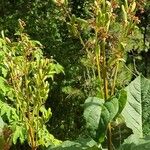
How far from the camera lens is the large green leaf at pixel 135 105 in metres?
1.43

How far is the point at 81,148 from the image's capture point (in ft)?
4.09

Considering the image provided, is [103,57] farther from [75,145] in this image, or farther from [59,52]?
[59,52]

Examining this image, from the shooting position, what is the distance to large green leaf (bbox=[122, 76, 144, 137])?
1.43 meters

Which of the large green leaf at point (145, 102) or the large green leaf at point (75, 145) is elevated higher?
the large green leaf at point (145, 102)

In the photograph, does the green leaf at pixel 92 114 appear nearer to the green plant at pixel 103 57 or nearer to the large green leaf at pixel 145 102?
the green plant at pixel 103 57

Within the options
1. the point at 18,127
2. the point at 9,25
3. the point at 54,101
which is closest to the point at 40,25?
the point at 9,25

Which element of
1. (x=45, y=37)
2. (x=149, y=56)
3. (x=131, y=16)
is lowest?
(x=149, y=56)

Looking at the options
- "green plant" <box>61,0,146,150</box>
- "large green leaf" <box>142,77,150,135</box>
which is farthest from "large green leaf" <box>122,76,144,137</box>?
"green plant" <box>61,0,146,150</box>

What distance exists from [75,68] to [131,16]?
630cm

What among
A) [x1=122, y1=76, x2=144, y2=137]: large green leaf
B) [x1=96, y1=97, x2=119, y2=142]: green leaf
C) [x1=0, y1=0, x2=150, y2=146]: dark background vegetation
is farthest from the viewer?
[x1=0, y1=0, x2=150, y2=146]: dark background vegetation

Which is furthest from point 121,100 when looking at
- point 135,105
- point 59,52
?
point 59,52

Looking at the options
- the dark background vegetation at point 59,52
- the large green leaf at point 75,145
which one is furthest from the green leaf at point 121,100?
the dark background vegetation at point 59,52

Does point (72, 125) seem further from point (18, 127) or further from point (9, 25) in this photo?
point (18, 127)

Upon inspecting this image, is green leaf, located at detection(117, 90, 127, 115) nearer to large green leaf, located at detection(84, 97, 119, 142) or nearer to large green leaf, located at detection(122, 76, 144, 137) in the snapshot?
large green leaf, located at detection(84, 97, 119, 142)
